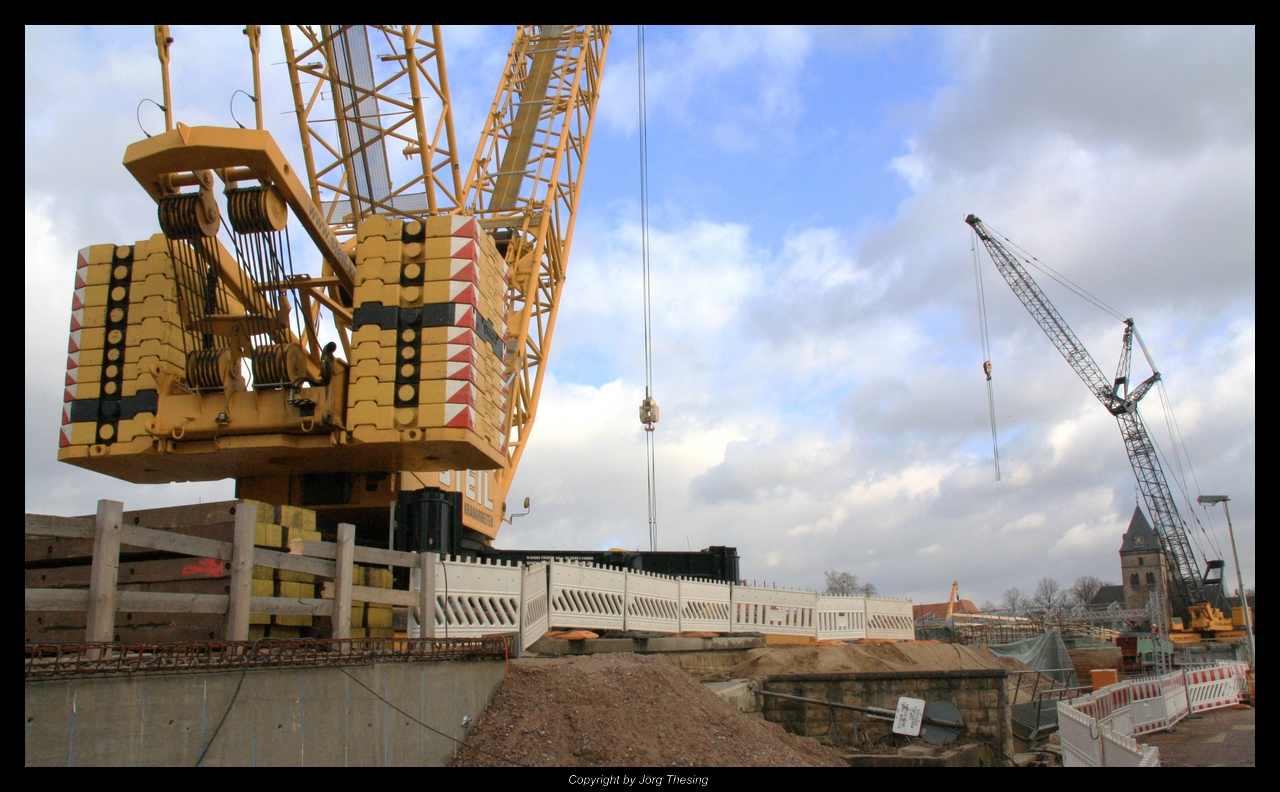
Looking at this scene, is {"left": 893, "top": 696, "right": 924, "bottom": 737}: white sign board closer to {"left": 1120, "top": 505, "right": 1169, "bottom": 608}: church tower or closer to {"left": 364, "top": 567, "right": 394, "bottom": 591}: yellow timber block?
{"left": 364, "top": 567, "right": 394, "bottom": 591}: yellow timber block

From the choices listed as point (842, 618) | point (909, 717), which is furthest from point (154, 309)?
point (842, 618)

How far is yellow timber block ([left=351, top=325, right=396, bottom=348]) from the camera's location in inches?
656

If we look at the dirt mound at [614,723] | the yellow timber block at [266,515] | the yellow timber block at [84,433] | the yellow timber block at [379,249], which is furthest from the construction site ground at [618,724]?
the yellow timber block at [84,433]

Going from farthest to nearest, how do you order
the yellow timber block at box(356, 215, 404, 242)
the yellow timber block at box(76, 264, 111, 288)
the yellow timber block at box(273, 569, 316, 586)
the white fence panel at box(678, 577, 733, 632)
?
the white fence panel at box(678, 577, 733, 632)
the yellow timber block at box(76, 264, 111, 288)
the yellow timber block at box(356, 215, 404, 242)
the yellow timber block at box(273, 569, 316, 586)

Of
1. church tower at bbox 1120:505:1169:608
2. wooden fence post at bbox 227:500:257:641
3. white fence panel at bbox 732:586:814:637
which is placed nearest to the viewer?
wooden fence post at bbox 227:500:257:641

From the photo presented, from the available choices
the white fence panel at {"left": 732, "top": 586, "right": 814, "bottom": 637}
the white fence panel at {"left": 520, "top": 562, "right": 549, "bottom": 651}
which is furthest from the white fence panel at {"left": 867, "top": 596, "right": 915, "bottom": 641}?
the white fence panel at {"left": 520, "top": 562, "right": 549, "bottom": 651}

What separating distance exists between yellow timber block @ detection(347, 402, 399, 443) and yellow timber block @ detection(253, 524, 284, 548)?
4.91 meters

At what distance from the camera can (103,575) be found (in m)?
8.22

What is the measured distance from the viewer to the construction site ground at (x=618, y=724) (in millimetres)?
11391

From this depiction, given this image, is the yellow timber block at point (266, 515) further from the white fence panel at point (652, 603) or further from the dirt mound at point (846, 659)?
the dirt mound at point (846, 659)

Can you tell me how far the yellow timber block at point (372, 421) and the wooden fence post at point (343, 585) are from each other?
520 centimetres
